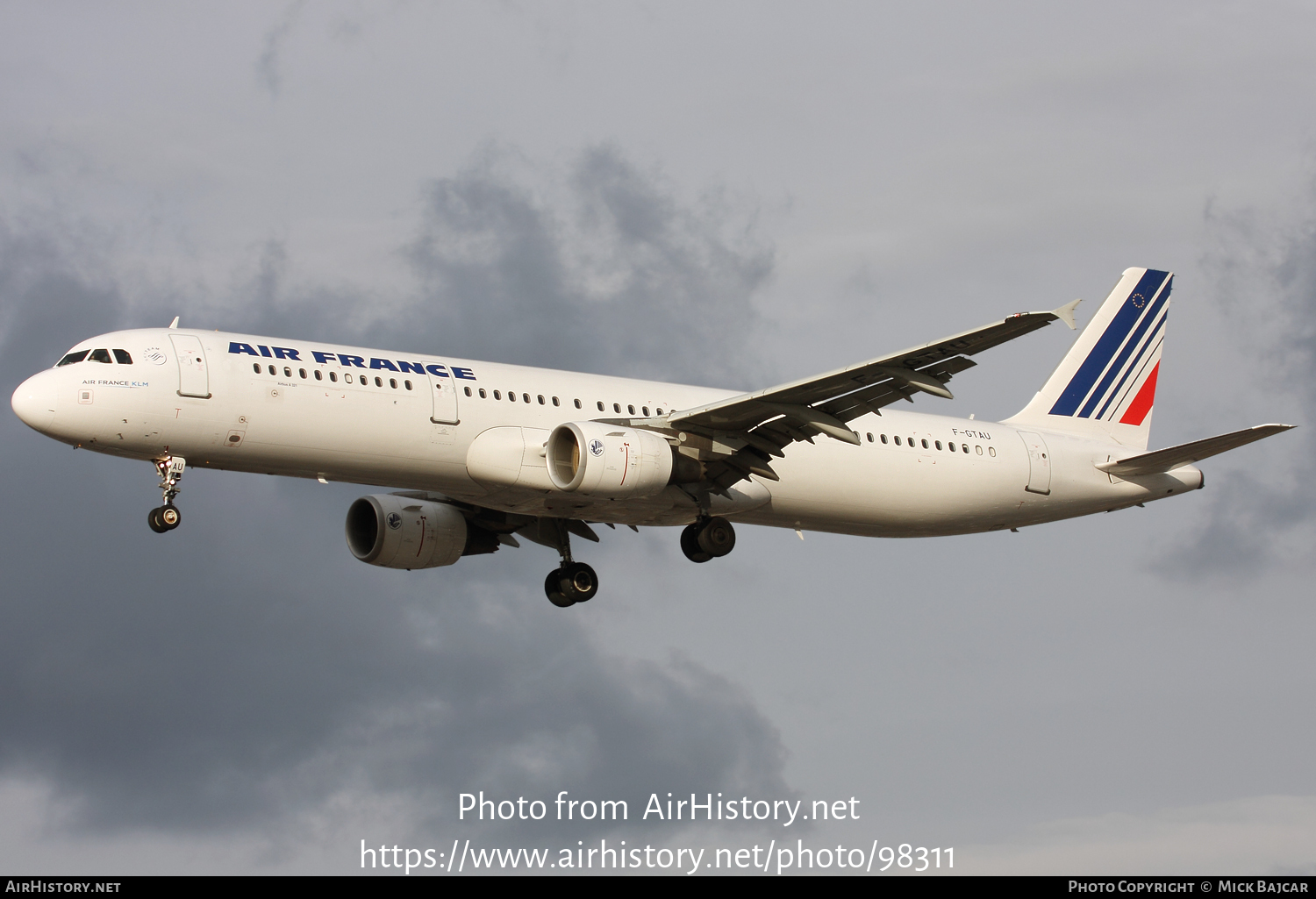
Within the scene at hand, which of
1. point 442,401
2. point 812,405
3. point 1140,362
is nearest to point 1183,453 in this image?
point 1140,362

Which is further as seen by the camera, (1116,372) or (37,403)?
(1116,372)

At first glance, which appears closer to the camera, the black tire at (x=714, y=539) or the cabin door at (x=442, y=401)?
the cabin door at (x=442, y=401)

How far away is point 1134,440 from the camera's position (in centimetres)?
4603

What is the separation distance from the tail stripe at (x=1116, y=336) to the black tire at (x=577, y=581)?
46.8 feet

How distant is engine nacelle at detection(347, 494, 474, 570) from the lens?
40906 millimetres

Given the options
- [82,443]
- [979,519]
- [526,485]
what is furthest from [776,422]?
[82,443]

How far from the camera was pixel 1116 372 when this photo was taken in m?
47.1

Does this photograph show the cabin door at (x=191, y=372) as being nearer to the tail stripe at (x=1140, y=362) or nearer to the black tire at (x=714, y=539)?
the black tire at (x=714, y=539)

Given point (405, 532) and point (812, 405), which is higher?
point (812, 405)

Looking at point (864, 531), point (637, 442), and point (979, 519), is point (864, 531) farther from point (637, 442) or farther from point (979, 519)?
point (637, 442)

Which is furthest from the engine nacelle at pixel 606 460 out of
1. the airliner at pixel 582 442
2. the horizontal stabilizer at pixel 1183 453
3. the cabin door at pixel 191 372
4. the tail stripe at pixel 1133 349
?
the tail stripe at pixel 1133 349

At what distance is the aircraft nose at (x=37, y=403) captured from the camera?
105ft

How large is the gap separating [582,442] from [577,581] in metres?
7.93

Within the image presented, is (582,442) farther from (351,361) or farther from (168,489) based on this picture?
(168,489)
